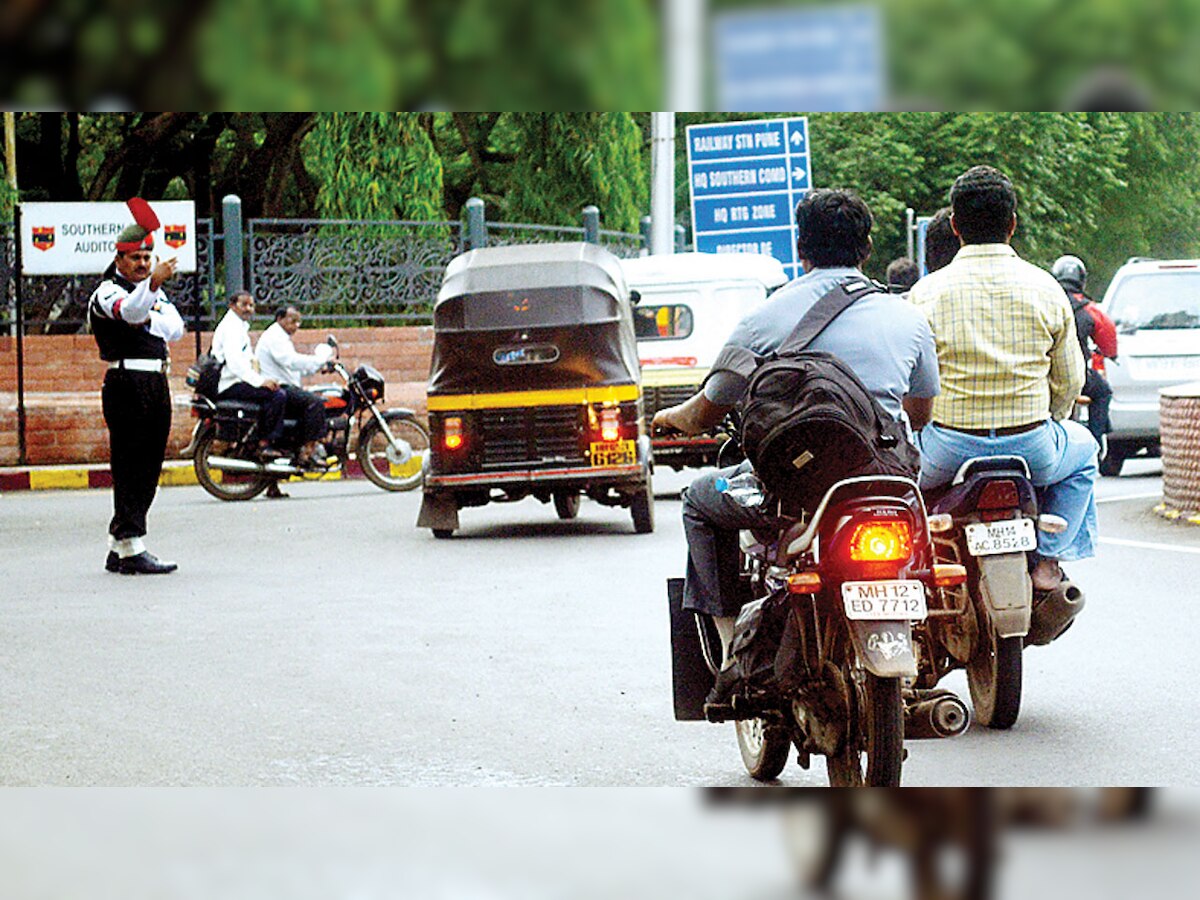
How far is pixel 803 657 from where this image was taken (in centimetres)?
496

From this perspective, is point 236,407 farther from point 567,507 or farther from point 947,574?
point 947,574

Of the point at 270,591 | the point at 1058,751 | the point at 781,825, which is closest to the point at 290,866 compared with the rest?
the point at 781,825

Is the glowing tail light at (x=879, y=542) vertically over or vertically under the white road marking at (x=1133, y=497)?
over

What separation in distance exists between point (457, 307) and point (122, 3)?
10814 millimetres

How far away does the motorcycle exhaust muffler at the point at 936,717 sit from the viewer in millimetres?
5215

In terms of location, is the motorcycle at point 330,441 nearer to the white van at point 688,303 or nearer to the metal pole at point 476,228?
the white van at point 688,303

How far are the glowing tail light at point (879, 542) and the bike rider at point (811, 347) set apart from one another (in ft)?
1.29

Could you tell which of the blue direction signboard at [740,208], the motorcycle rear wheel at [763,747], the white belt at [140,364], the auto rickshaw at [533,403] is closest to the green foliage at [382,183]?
the auto rickshaw at [533,403]

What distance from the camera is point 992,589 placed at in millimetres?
5938

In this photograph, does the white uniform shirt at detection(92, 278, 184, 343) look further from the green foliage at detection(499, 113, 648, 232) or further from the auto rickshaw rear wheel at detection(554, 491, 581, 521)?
the auto rickshaw rear wheel at detection(554, 491, 581, 521)

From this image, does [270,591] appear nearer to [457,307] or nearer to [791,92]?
[457,307]

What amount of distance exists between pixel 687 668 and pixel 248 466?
1000 centimetres

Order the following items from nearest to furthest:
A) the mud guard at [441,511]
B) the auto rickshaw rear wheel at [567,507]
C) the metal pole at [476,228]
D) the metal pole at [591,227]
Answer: the mud guard at [441,511]
the auto rickshaw rear wheel at [567,507]
the metal pole at [591,227]
the metal pole at [476,228]

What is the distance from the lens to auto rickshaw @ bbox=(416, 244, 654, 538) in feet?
41.3
